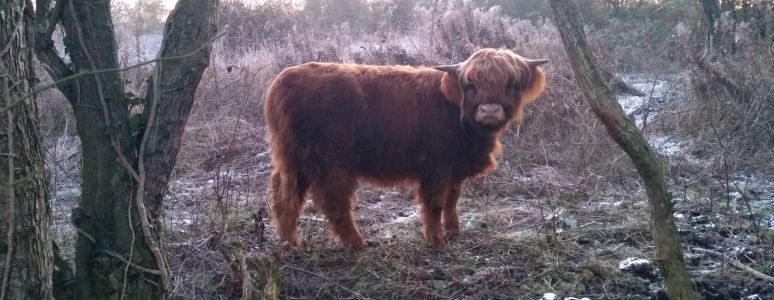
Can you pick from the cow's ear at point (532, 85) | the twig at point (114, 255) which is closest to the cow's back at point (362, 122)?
the cow's ear at point (532, 85)

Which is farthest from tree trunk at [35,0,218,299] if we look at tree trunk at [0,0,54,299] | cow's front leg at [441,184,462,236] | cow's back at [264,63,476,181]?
cow's front leg at [441,184,462,236]

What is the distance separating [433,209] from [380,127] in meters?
0.66

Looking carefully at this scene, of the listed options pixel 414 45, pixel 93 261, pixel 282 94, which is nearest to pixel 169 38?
pixel 93 261

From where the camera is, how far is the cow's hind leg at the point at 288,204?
4.77m

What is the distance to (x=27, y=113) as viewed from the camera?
2.58 meters

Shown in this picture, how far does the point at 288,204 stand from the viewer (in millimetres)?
4773

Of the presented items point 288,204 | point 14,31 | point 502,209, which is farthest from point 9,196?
point 502,209

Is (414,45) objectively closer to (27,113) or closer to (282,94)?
(282,94)

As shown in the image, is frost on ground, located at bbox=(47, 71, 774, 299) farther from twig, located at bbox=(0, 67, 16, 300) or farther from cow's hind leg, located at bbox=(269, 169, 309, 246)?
twig, located at bbox=(0, 67, 16, 300)

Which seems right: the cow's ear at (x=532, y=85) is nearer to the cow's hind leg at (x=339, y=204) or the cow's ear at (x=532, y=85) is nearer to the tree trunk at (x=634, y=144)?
the cow's hind leg at (x=339, y=204)

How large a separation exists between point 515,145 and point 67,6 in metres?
5.14

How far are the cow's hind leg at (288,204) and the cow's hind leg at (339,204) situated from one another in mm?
128

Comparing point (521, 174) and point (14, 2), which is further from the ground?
point (14, 2)

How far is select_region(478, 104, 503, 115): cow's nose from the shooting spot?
448 cm
